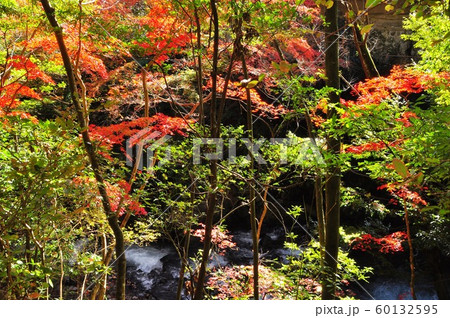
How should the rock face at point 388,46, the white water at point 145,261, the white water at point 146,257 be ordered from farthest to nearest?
the rock face at point 388,46, the white water at point 146,257, the white water at point 145,261

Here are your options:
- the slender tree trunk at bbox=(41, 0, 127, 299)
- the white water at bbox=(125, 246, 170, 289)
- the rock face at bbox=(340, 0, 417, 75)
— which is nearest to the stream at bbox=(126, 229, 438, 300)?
the white water at bbox=(125, 246, 170, 289)

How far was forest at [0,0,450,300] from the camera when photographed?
2367 millimetres

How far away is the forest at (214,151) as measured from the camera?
2367 mm

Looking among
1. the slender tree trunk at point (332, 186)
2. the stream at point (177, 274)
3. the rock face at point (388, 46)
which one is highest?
the rock face at point (388, 46)

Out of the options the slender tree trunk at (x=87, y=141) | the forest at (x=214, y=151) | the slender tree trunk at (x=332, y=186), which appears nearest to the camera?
the forest at (x=214, y=151)

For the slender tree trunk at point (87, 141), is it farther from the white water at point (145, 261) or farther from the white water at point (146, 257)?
the white water at point (146, 257)

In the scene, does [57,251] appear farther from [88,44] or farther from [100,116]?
[100,116]

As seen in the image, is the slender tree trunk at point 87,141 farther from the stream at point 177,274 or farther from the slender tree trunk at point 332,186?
the stream at point 177,274

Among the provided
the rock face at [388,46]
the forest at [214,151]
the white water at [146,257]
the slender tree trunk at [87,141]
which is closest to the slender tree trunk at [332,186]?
the forest at [214,151]

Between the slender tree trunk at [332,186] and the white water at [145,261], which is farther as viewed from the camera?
the white water at [145,261]

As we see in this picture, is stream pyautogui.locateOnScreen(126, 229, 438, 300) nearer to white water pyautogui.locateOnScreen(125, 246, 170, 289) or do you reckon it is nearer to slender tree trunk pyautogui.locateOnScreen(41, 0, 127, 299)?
white water pyautogui.locateOnScreen(125, 246, 170, 289)

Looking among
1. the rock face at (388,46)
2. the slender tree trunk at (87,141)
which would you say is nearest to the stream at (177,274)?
the slender tree trunk at (87,141)

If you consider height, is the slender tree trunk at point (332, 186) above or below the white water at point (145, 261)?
above

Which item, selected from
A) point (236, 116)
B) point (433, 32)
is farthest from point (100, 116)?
point (433, 32)
